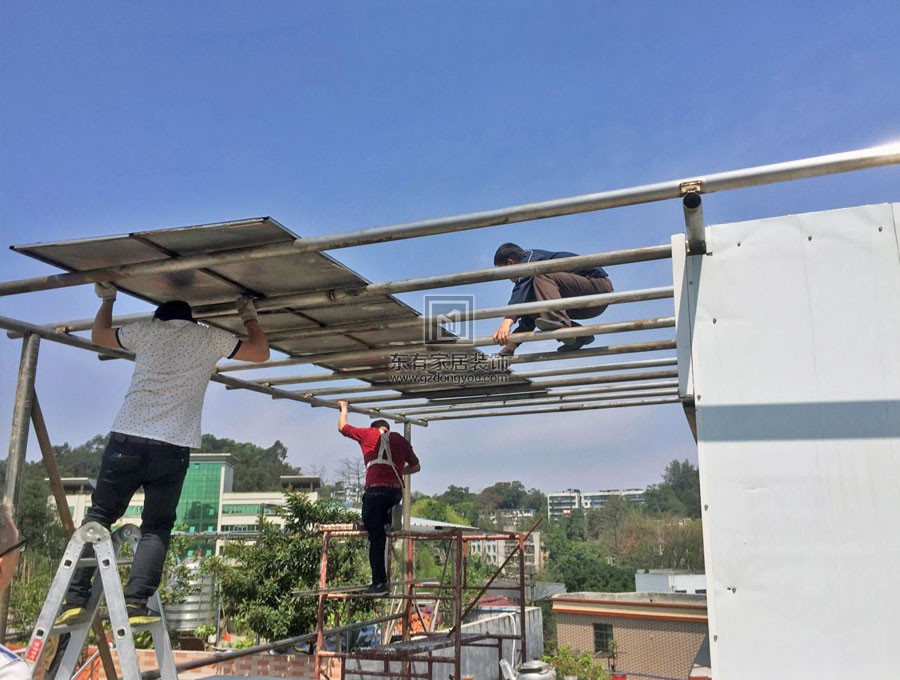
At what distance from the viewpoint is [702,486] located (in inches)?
95.9

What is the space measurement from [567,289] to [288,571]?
11.6 metres

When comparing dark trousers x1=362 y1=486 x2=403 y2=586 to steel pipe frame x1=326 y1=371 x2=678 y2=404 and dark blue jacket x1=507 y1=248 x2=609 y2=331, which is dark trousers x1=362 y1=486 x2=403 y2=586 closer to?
steel pipe frame x1=326 y1=371 x2=678 y2=404

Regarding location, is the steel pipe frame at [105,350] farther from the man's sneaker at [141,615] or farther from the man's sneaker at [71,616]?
the man's sneaker at [141,615]

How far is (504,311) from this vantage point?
15.6 feet

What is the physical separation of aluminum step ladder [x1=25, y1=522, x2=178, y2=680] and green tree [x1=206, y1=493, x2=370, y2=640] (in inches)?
459

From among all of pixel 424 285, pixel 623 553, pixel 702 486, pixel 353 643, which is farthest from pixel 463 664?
pixel 623 553

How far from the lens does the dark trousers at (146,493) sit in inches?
130

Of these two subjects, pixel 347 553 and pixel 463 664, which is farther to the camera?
pixel 347 553

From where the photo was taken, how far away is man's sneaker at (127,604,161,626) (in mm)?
3166

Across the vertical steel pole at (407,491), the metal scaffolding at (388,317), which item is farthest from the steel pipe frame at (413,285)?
the vertical steel pole at (407,491)

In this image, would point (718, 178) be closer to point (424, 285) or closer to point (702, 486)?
point (702, 486)

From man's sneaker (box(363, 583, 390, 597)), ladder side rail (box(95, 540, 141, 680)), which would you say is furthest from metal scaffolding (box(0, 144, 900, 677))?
ladder side rail (box(95, 540, 141, 680))

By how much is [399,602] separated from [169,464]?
858 cm

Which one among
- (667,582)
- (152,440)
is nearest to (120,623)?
(152,440)
